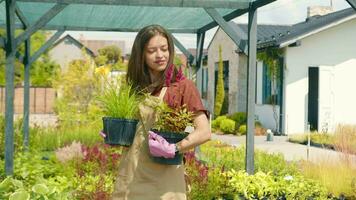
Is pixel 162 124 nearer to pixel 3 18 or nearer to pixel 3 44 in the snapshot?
pixel 3 44

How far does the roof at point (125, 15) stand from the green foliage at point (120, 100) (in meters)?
3.76

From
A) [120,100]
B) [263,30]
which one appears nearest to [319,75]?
[263,30]

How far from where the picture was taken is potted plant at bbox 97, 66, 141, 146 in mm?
2949

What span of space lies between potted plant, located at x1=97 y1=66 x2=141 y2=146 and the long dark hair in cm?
7

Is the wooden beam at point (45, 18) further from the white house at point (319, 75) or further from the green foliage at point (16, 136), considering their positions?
the white house at point (319, 75)

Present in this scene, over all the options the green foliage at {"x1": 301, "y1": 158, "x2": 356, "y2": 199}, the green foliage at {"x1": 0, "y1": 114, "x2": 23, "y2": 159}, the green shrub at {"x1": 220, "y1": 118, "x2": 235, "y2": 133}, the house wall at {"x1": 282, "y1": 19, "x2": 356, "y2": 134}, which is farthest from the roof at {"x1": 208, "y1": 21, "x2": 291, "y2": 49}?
the green foliage at {"x1": 301, "y1": 158, "x2": 356, "y2": 199}

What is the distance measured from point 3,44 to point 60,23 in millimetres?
4152

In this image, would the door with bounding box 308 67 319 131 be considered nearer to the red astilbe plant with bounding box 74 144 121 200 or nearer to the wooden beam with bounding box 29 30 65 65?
the wooden beam with bounding box 29 30 65 65

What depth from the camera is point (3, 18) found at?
397 inches

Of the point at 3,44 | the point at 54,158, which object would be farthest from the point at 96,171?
the point at 3,44

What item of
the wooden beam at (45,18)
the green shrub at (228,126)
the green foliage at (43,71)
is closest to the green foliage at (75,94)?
the green shrub at (228,126)

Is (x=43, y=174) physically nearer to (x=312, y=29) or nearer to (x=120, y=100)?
(x=120, y=100)

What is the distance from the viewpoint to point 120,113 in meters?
3.07

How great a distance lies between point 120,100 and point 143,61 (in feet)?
0.97
